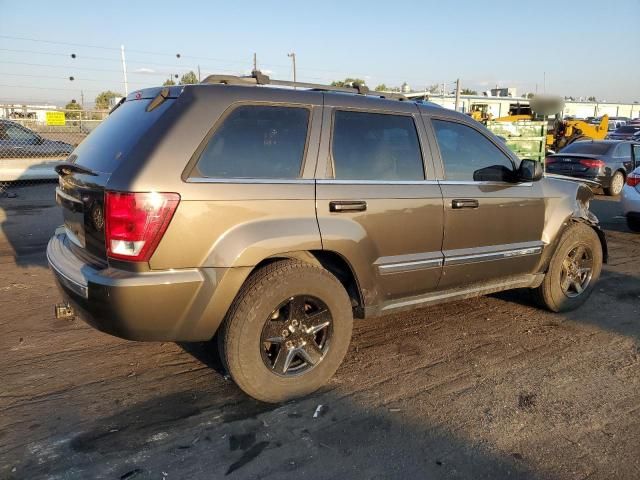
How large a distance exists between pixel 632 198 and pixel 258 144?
7592 mm

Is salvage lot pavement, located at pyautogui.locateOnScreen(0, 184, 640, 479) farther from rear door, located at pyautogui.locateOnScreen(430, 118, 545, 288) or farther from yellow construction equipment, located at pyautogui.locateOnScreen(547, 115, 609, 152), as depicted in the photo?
yellow construction equipment, located at pyautogui.locateOnScreen(547, 115, 609, 152)

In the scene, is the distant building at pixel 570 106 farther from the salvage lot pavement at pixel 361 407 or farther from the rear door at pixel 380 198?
the rear door at pixel 380 198

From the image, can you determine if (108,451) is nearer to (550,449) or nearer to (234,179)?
(234,179)

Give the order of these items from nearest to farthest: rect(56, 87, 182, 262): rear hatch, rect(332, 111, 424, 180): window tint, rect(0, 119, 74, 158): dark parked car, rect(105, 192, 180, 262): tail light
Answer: rect(105, 192, 180, 262): tail light
rect(56, 87, 182, 262): rear hatch
rect(332, 111, 424, 180): window tint
rect(0, 119, 74, 158): dark parked car

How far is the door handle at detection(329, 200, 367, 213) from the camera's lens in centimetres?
326

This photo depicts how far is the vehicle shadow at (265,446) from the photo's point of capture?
2.59 metres

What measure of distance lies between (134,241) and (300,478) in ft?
4.88

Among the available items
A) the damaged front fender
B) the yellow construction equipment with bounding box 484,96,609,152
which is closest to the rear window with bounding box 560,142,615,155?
the yellow construction equipment with bounding box 484,96,609,152

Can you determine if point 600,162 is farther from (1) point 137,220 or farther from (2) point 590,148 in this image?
(1) point 137,220

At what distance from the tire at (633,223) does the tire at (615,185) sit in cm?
488

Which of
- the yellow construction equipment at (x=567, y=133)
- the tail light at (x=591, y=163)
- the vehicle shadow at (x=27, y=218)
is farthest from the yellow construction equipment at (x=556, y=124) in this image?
the vehicle shadow at (x=27, y=218)

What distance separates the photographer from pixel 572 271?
16.2 ft

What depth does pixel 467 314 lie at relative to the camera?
4.86 m

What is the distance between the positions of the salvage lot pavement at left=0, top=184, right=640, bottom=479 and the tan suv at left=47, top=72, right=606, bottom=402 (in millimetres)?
394
